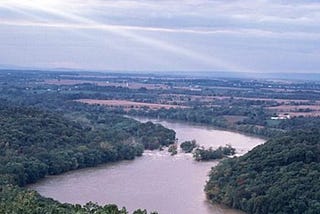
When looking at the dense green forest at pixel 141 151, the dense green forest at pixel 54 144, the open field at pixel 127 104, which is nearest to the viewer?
the dense green forest at pixel 141 151

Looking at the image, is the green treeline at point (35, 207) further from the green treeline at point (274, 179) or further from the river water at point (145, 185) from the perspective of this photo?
the green treeline at point (274, 179)

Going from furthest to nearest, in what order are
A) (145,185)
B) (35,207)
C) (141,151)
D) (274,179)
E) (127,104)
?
(127,104)
(141,151)
(145,185)
(274,179)
(35,207)

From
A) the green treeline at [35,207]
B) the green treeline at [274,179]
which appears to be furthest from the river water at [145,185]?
the green treeline at [35,207]

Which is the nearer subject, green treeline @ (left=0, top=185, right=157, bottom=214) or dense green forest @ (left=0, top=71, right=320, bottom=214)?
green treeline @ (left=0, top=185, right=157, bottom=214)

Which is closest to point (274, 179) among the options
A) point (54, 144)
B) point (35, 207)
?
point (35, 207)

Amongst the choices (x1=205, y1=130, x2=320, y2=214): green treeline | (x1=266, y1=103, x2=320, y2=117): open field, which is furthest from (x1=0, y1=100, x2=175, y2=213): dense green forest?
(x1=266, y1=103, x2=320, y2=117): open field

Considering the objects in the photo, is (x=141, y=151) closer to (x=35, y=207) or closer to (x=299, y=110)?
(x=35, y=207)

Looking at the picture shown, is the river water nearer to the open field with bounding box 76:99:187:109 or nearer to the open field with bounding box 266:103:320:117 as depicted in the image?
the open field with bounding box 266:103:320:117
